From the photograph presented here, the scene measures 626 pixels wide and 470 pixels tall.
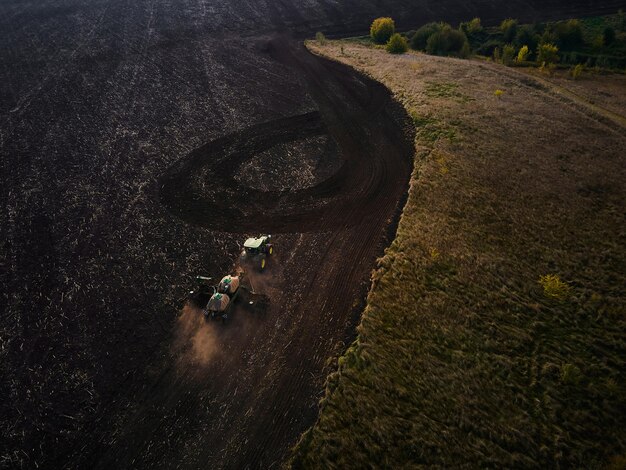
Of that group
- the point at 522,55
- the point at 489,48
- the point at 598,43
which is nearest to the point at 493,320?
the point at 522,55

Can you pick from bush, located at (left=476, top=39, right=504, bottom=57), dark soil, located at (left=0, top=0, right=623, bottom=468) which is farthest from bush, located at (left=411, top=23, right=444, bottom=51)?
dark soil, located at (left=0, top=0, right=623, bottom=468)

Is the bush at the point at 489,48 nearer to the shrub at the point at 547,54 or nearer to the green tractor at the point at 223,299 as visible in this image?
the shrub at the point at 547,54

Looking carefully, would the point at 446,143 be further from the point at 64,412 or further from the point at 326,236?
the point at 64,412

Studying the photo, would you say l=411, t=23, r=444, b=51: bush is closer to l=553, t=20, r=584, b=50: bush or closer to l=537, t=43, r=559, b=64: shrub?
l=537, t=43, r=559, b=64: shrub

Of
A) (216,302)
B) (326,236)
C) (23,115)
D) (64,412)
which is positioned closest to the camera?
(64,412)

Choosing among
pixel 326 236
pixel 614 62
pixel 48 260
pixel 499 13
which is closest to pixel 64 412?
pixel 48 260

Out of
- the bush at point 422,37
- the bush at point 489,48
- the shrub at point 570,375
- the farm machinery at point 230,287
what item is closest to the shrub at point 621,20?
the bush at point 489,48
